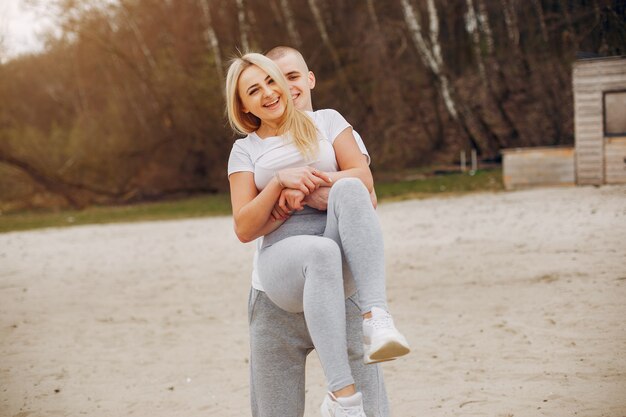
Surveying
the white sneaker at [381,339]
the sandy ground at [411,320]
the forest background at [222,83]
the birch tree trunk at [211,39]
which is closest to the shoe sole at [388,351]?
the white sneaker at [381,339]

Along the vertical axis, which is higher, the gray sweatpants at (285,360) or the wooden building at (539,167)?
the gray sweatpants at (285,360)

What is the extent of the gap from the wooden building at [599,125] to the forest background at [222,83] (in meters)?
5.57

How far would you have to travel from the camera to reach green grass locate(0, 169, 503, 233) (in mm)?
14516

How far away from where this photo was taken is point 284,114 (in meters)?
2.65

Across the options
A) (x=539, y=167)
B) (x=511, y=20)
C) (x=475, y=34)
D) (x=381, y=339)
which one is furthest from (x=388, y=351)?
(x=475, y=34)

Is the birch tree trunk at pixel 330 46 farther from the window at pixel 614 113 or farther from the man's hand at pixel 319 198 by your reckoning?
the man's hand at pixel 319 198

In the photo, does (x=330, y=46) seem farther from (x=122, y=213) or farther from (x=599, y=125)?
(x=599, y=125)

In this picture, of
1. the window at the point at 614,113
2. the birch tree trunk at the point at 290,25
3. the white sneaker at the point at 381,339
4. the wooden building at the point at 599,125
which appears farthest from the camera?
the birch tree trunk at the point at 290,25

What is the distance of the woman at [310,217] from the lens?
2252 millimetres

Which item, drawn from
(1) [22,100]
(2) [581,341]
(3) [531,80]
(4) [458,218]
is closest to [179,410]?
(2) [581,341]

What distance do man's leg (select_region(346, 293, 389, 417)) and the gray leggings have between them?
11.8 inches

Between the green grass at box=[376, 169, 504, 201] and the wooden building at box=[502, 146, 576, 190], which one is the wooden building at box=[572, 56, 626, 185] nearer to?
the wooden building at box=[502, 146, 576, 190]

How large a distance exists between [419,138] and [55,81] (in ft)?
43.4

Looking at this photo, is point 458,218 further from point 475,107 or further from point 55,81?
point 55,81
